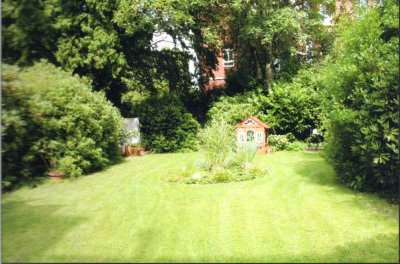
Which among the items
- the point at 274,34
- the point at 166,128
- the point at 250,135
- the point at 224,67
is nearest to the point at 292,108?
the point at 250,135

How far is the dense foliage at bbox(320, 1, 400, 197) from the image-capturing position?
6.88 meters

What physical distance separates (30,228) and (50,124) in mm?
3939

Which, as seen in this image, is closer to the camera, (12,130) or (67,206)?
(67,206)

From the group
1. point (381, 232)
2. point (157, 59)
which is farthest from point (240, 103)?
point (381, 232)

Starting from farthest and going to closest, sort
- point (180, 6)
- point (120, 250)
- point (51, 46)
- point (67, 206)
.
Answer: point (180, 6)
point (51, 46)
point (67, 206)
point (120, 250)

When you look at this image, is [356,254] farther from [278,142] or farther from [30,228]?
[278,142]

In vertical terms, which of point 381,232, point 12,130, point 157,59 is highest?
point 157,59

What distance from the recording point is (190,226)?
497 centimetres

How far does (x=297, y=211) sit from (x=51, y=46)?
15.9 ft

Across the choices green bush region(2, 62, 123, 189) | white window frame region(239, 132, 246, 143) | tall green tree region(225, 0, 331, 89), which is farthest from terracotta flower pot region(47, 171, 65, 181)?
tall green tree region(225, 0, 331, 89)

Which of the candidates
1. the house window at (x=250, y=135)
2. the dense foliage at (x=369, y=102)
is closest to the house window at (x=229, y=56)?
the house window at (x=250, y=135)

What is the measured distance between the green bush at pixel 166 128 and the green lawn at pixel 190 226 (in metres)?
8.98

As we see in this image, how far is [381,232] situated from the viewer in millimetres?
4969

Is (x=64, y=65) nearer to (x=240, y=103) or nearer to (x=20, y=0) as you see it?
(x=20, y=0)
